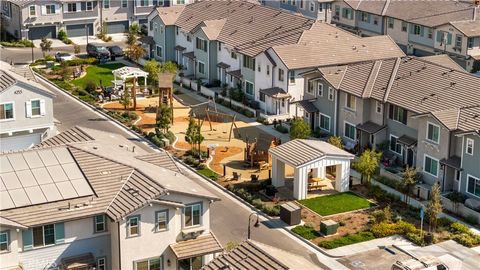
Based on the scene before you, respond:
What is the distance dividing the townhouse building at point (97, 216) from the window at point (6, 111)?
1426cm

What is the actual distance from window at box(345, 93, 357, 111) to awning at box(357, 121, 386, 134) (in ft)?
6.33

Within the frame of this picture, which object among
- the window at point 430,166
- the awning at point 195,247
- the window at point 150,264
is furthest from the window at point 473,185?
the window at point 150,264

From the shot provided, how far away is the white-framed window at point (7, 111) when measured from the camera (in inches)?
2335

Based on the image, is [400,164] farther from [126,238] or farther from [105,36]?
[105,36]

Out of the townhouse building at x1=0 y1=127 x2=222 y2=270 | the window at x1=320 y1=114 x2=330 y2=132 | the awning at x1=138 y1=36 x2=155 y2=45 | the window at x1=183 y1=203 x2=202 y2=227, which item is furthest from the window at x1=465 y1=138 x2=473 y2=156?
the awning at x1=138 y1=36 x2=155 y2=45

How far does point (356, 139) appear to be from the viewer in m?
69.7

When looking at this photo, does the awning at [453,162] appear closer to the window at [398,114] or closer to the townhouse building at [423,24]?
the window at [398,114]

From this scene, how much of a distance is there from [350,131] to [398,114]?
5.54 metres

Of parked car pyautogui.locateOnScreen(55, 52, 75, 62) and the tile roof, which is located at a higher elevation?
parked car pyautogui.locateOnScreen(55, 52, 75, 62)

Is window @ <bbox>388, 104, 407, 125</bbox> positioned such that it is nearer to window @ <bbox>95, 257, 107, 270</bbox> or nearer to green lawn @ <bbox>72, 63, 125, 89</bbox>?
window @ <bbox>95, 257, 107, 270</bbox>

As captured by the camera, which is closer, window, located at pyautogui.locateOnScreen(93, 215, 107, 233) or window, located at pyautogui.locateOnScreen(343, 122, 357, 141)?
window, located at pyautogui.locateOnScreen(93, 215, 107, 233)

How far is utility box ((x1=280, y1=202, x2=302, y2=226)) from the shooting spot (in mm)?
55281

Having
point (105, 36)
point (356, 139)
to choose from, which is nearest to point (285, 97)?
point (356, 139)

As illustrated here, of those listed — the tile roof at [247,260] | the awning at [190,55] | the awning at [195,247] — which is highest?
the awning at [190,55]
